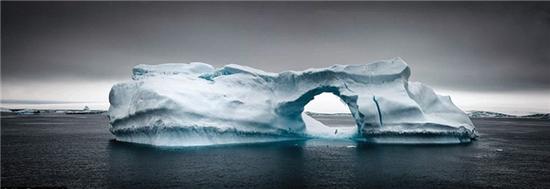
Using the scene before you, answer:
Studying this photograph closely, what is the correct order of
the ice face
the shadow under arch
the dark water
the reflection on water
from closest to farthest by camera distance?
the dark water → the reflection on water → the ice face → the shadow under arch

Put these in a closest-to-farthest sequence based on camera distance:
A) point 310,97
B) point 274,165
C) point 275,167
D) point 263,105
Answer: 1. point 275,167
2. point 274,165
3. point 263,105
4. point 310,97

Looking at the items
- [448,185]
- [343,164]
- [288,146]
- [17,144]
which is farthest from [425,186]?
[17,144]

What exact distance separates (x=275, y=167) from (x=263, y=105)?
12118 mm

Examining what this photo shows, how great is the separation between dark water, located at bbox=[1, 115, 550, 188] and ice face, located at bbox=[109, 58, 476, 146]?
1711mm

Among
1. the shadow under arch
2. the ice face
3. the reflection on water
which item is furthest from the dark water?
the shadow under arch

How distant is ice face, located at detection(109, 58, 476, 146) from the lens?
→ 2911 cm

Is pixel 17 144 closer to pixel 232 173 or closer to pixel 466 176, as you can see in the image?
pixel 232 173

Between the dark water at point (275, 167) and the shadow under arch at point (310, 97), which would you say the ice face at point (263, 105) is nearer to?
the shadow under arch at point (310, 97)

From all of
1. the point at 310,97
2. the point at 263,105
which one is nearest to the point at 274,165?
the point at 263,105

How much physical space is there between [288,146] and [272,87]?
19.9 ft

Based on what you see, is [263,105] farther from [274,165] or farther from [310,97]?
[274,165]

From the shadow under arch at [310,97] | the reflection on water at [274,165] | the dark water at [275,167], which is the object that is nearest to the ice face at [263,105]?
the shadow under arch at [310,97]

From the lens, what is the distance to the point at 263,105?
33.0m

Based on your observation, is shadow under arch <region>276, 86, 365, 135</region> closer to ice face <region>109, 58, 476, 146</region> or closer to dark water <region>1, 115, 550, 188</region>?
ice face <region>109, 58, 476, 146</region>
